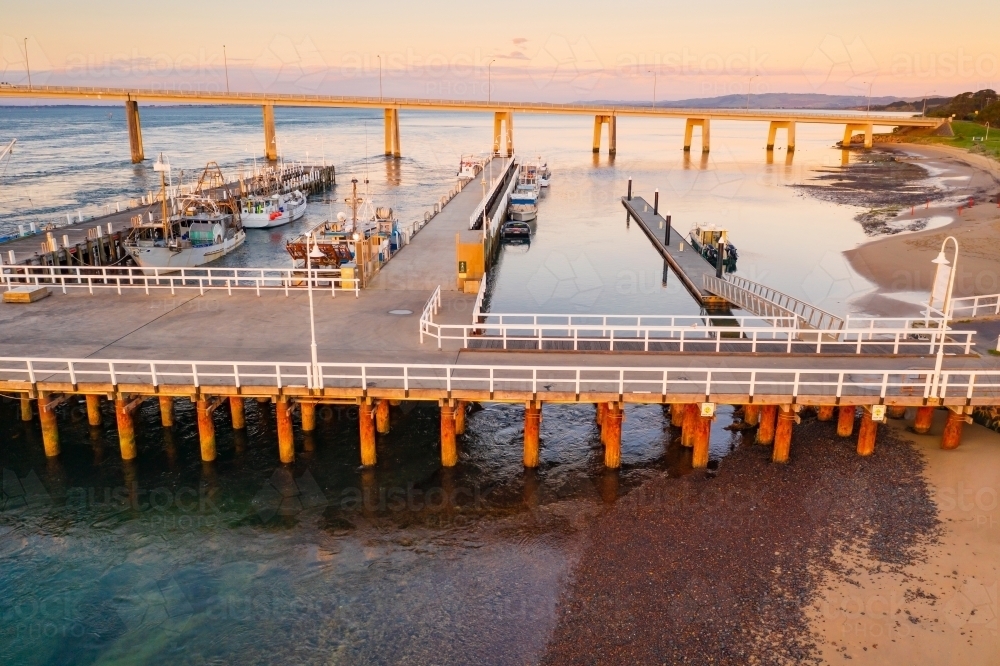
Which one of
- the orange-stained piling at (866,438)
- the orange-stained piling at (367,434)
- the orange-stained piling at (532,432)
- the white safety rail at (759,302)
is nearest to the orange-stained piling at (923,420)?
the orange-stained piling at (866,438)

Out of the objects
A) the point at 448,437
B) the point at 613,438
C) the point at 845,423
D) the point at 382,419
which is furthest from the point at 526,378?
the point at 845,423

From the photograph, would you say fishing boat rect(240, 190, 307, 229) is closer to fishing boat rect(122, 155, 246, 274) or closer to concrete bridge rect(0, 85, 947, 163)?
fishing boat rect(122, 155, 246, 274)

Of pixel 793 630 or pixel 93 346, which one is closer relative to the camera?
pixel 793 630

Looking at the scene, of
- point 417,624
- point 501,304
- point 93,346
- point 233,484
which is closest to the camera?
point 417,624

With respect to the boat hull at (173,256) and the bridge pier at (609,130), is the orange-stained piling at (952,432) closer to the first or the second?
the boat hull at (173,256)

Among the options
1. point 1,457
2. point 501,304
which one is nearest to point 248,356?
point 1,457

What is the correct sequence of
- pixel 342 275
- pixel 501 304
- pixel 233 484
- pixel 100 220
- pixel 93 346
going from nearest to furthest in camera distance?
pixel 233 484, pixel 93 346, pixel 342 275, pixel 501 304, pixel 100 220

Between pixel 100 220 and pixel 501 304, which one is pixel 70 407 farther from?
pixel 100 220

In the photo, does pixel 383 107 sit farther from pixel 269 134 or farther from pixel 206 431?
pixel 206 431

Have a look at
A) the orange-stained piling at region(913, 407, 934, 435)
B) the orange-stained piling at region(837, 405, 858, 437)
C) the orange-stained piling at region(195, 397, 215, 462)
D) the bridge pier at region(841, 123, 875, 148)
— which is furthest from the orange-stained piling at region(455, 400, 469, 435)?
the bridge pier at region(841, 123, 875, 148)
